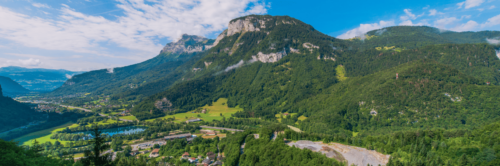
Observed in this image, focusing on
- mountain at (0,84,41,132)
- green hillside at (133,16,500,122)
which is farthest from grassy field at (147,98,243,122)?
mountain at (0,84,41,132)

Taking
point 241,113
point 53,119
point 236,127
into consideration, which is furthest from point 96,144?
point 53,119

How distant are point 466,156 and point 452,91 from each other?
76047 millimetres

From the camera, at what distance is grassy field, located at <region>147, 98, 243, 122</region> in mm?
139475

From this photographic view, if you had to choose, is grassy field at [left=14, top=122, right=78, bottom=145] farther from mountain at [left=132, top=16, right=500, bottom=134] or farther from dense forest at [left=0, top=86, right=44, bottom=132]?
mountain at [left=132, top=16, right=500, bottom=134]

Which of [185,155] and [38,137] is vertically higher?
[38,137]

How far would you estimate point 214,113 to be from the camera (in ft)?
501

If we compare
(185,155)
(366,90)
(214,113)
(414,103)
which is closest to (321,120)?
(366,90)

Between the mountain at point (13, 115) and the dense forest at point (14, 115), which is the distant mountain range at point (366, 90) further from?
the mountain at point (13, 115)

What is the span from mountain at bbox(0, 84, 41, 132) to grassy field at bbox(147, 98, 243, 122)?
274ft

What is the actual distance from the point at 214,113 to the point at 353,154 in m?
114

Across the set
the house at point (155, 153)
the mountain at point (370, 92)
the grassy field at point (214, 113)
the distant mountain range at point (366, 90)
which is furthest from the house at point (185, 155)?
the grassy field at point (214, 113)

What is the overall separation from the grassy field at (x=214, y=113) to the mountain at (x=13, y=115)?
8357cm

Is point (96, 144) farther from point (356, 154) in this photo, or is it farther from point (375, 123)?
point (375, 123)

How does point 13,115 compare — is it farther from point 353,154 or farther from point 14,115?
point 353,154
